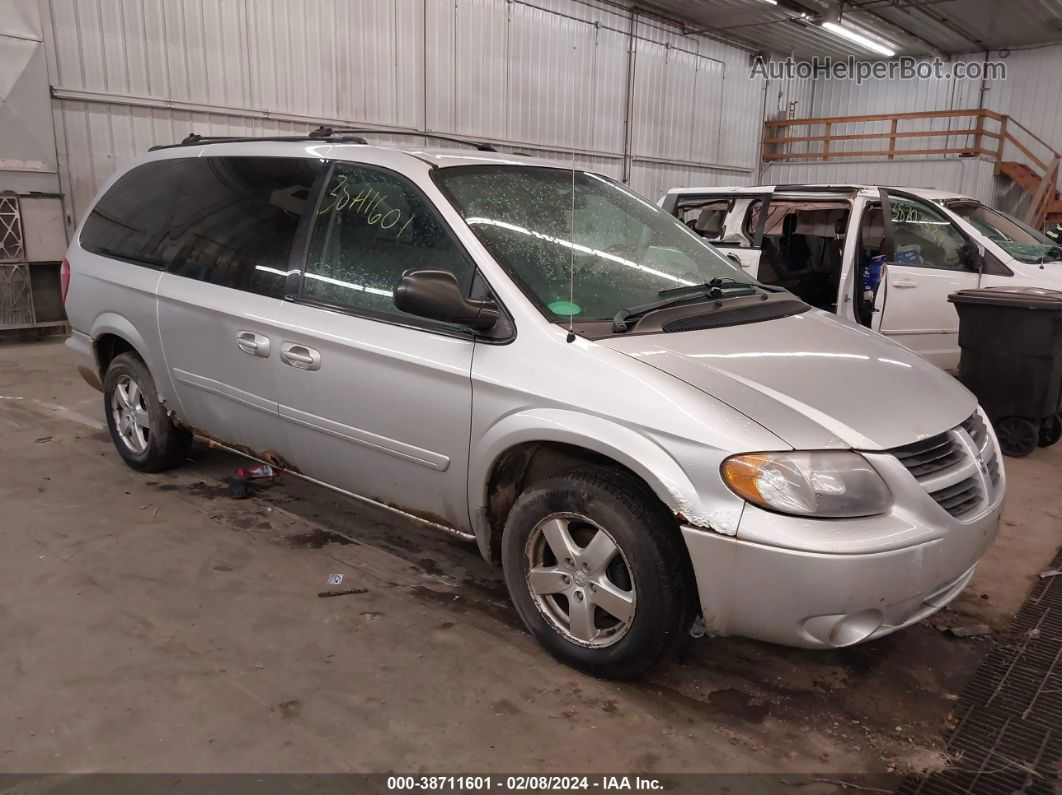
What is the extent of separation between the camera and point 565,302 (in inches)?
103

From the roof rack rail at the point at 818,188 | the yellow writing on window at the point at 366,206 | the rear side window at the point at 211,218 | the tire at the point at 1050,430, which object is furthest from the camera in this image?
the roof rack rail at the point at 818,188

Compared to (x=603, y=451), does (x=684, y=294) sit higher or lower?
higher

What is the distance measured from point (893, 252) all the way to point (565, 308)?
4673 millimetres

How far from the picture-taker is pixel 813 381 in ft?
7.91

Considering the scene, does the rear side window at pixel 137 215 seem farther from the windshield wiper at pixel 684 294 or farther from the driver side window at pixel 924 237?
the driver side window at pixel 924 237

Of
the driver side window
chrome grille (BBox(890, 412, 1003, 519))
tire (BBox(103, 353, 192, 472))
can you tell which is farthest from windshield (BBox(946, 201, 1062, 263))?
tire (BBox(103, 353, 192, 472))

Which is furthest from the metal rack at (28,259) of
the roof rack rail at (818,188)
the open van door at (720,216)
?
the roof rack rail at (818,188)

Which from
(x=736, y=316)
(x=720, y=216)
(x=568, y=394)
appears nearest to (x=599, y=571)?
(x=568, y=394)

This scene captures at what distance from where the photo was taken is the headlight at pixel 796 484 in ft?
6.84

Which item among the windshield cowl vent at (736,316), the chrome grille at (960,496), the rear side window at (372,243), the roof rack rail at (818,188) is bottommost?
the chrome grille at (960,496)

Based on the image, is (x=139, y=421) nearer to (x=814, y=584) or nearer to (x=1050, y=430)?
(x=814, y=584)

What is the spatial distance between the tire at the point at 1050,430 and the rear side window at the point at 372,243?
4.54 m

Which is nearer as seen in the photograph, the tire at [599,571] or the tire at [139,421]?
the tire at [599,571]

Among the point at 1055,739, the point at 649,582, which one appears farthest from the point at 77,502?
the point at 1055,739
